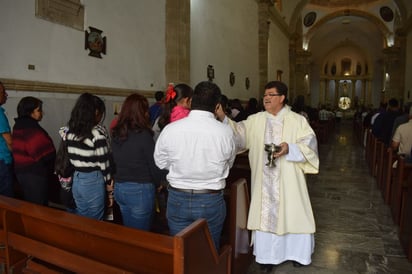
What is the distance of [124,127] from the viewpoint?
2.75 metres

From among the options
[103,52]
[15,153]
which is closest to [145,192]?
[15,153]

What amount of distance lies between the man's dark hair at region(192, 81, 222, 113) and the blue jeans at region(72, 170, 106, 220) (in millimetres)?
1118

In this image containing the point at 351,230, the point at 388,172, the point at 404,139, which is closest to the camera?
the point at 351,230

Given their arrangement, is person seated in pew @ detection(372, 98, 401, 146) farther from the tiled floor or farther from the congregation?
the congregation

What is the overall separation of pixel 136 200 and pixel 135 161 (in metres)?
0.32

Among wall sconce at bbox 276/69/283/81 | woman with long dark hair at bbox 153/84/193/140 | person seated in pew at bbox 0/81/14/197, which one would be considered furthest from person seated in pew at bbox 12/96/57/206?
wall sconce at bbox 276/69/283/81

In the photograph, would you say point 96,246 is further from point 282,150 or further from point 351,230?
point 351,230

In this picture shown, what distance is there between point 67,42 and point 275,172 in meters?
3.66

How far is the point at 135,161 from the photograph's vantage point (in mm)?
2771

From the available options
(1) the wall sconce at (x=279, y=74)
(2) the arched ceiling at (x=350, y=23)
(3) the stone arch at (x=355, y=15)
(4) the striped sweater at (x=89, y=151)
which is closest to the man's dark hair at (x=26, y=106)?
(4) the striped sweater at (x=89, y=151)

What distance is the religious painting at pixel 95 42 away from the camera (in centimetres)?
555

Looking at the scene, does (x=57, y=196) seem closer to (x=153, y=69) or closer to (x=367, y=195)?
(x=153, y=69)

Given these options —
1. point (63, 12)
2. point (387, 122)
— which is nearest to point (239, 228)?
point (63, 12)

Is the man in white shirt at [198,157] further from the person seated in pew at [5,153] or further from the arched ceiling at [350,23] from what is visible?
the arched ceiling at [350,23]
